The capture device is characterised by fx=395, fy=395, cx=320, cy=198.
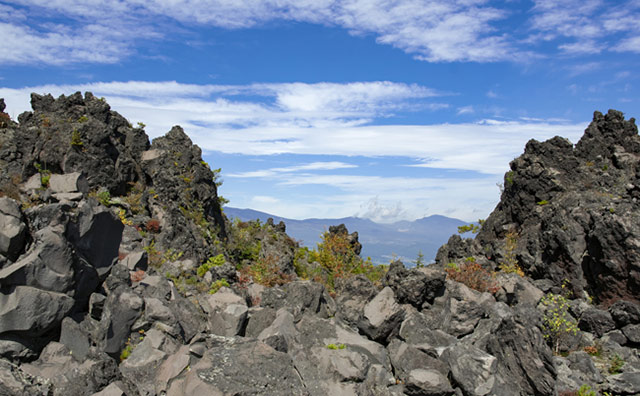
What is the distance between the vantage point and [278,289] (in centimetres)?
1891

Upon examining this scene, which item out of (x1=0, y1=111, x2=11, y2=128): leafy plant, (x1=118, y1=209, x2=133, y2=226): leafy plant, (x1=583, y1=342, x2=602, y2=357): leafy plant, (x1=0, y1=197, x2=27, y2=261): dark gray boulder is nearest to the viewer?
(x1=0, y1=197, x2=27, y2=261): dark gray boulder

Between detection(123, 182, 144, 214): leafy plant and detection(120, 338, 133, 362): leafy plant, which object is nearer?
detection(120, 338, 133, 362): leafy plant

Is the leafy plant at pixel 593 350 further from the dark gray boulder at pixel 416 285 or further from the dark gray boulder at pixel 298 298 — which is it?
the dark gray boulder at pixel 298 298

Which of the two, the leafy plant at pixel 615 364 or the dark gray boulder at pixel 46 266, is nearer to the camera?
the dark gray boulder at pixel 46 266

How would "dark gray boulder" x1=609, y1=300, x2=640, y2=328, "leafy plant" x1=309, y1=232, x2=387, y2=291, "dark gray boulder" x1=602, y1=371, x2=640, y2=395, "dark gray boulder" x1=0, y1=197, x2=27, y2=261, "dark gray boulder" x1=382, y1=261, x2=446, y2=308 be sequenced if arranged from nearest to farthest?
"dark gray boulder" x1=0, y1=197, x2=27, y2=261 < "dark gray boulder" x1=602, y1=371, x2=640, y2=395 < "dark gray boulder" x1=609, y1=300, x2=640, y2=328 < "dark gray boulder" x1=382, y1=261, x2=446, y2=308 < "leafy plant" x1=309, y1=232, x2=387, y2=291

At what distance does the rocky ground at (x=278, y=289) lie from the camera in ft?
42.9

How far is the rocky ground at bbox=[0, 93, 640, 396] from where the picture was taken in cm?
1307

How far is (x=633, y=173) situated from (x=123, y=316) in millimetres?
30371

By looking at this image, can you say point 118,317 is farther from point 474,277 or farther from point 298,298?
point 474,277

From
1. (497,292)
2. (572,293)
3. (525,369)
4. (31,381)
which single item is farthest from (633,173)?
(31,381)

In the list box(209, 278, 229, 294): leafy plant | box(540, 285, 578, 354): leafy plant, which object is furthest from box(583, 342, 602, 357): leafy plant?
box(209, 278, 229, 294): leafy plant

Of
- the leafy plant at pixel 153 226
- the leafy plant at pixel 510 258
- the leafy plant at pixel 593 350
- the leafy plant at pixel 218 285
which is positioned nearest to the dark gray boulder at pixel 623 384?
the leafy plant at pixel 593 350

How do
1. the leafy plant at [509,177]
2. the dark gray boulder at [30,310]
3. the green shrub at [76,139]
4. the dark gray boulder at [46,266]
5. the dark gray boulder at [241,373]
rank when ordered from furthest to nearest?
the leafy plant at [509,177] < the green shrub at [76,139] < the dark gray boulder at [46,266] < the dark gray boulder at [30,310] < the dark gray boulder at [241,373]

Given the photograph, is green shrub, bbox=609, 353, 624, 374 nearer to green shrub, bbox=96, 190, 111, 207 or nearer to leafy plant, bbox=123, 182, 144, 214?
leafy plant, bbox=123, 182, 144, 214
